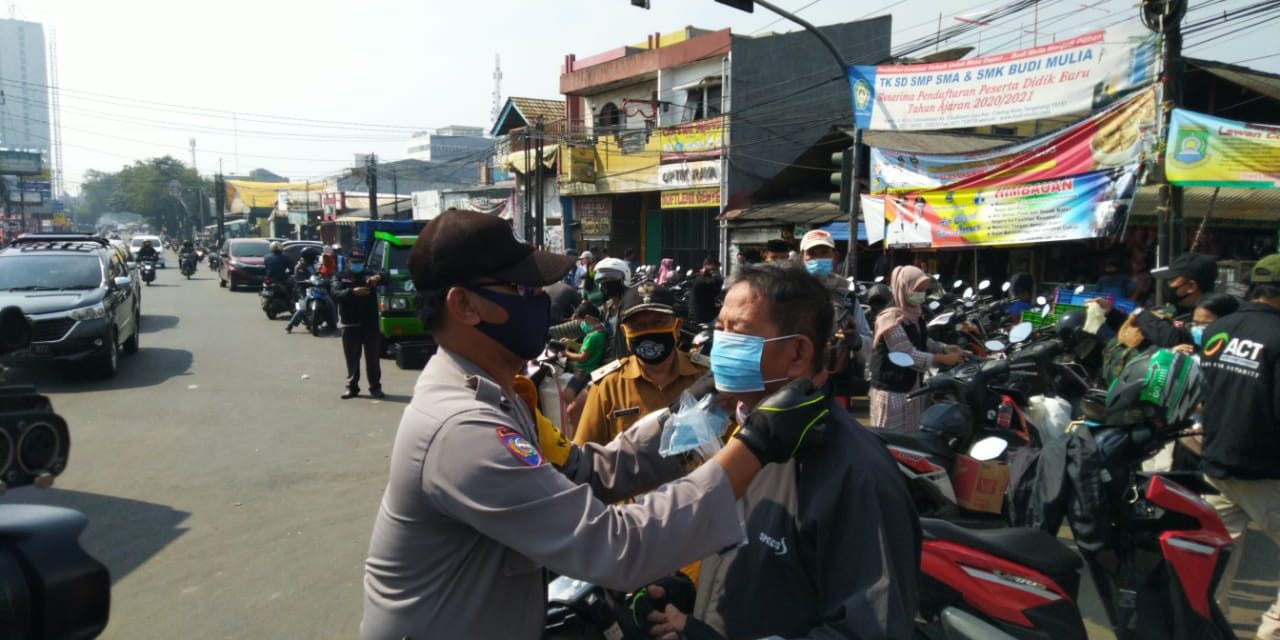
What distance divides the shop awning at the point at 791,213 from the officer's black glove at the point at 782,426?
16.5m

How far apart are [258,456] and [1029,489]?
657 centimetres

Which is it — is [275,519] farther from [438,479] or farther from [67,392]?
[67,392]

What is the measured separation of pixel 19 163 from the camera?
2195 inches

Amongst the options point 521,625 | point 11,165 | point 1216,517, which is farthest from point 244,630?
point 11,165

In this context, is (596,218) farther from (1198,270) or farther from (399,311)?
(1198,270)

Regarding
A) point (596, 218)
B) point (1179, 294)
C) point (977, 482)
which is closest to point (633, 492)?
point (977, 482)

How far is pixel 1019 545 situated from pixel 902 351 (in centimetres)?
287

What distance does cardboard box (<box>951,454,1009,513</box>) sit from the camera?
4375 mm

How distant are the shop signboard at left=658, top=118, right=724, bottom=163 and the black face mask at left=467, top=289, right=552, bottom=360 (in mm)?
20642

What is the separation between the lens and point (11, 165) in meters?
55.5

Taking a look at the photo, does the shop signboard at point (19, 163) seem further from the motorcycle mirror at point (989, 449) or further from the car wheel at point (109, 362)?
the motorcycle mirror at point (989, 449)

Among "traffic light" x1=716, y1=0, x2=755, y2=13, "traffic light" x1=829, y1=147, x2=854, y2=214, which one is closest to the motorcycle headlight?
"traffic light" x1=716, y1=0, x2=755, y2=13

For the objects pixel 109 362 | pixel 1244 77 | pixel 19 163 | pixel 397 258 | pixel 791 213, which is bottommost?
pixel 109 362

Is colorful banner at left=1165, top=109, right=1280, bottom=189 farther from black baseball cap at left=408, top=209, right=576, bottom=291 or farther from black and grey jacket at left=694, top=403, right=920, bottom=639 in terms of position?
black baseball cap at left=408, top=209, right=576, bottom=291
